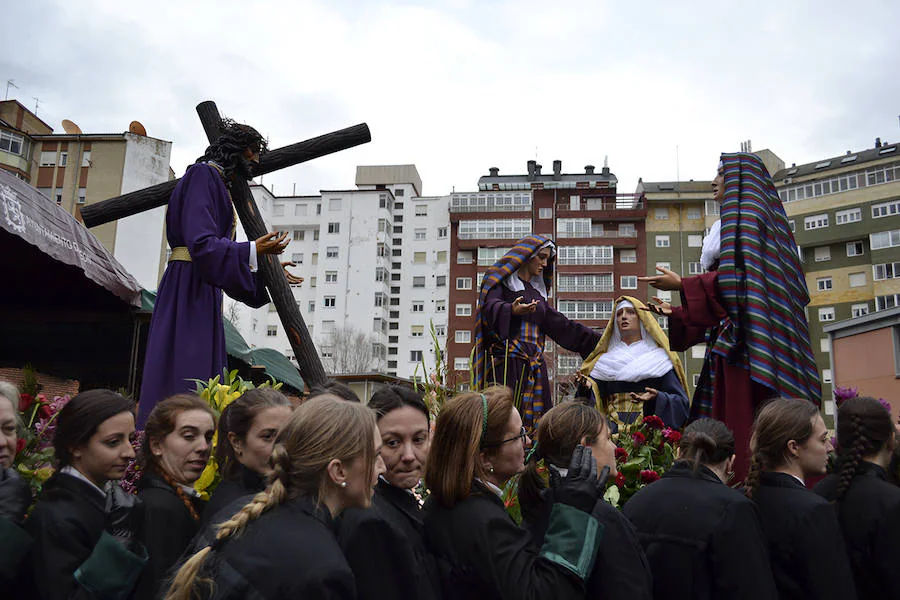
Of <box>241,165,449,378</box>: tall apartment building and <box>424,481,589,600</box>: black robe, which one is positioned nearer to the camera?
<box>424,481,589,600</box>: black robe

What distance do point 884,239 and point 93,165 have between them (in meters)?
52.0

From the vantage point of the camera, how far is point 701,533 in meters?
2.92

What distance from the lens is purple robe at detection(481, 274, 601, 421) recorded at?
6.73 metres

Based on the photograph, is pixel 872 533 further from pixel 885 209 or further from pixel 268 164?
pixel 885 209

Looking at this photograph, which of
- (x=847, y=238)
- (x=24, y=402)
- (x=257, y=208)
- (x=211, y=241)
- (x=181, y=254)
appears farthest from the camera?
(x=847, y=238)

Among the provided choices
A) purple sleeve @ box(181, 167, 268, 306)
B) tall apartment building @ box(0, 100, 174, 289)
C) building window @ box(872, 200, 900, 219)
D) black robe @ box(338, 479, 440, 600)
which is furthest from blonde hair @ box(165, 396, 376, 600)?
building window @ box(872, 200, 900, 219)

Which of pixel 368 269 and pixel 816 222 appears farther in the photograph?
pixel 368 269

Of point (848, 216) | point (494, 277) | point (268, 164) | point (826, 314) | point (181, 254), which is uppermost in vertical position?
point (848, 216)

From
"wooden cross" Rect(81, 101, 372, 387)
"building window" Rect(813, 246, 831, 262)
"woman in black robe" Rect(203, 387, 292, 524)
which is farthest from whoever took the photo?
"building window" Rect(813, 246, 831, 262)

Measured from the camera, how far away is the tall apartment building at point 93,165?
4644 cm

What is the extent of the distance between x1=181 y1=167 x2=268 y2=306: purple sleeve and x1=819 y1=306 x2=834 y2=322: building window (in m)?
57.8

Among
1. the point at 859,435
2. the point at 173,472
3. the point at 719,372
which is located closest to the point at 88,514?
the point at 173,472

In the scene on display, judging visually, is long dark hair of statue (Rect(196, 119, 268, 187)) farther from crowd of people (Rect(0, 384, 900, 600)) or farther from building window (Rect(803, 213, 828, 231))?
building window (Rect(803, 213, 828, 231))

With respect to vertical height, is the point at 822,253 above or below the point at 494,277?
above
